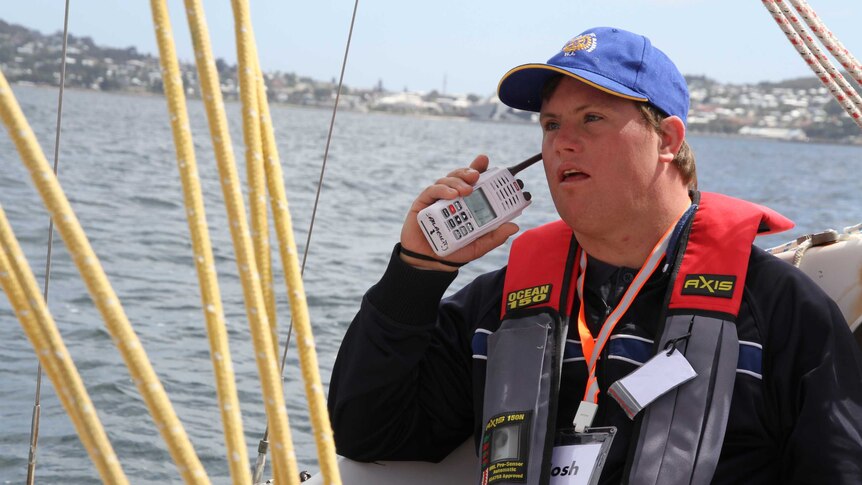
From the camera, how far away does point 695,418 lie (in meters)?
1.87

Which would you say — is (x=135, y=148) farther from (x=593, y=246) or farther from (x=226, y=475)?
(x=593, y=246)

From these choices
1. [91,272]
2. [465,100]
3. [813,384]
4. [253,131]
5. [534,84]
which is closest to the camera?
[91,272]

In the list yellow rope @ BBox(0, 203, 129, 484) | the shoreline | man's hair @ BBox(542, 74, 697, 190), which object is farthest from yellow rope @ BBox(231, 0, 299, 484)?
the shoreline

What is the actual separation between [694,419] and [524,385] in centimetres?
31

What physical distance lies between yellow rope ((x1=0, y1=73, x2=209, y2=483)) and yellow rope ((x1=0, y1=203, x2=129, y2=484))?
61 mm

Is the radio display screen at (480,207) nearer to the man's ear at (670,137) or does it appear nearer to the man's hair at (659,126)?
the man's hair at (659,126)

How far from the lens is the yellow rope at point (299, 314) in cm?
115

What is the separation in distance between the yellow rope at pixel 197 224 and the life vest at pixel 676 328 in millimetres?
942

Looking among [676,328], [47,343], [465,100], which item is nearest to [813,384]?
[676,328]

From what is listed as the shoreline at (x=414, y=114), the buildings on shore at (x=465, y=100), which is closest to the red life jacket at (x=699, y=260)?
Answer: the buildings on shore at (x=465, y=100)

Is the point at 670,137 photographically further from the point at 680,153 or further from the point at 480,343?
the point at 480,343

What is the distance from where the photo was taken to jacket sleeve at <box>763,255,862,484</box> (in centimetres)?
181

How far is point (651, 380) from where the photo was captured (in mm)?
1891

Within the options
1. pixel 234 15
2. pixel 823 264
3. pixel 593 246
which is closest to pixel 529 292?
pixel 593 246
